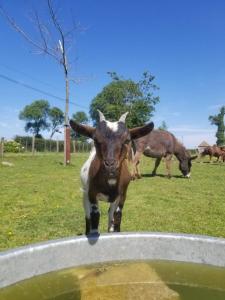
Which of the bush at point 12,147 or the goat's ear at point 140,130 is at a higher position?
the bush at point 12,147

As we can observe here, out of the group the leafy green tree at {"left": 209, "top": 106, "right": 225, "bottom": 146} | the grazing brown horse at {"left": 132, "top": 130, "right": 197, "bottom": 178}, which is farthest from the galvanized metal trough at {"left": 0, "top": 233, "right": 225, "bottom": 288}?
the leafy green tree at {"left": 209, "top": 106, "right": 225, "bottom": 146}

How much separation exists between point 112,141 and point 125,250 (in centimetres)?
124

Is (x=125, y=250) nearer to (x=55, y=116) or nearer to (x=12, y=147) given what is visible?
(x=12, y=147)

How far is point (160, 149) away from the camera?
18203 mm

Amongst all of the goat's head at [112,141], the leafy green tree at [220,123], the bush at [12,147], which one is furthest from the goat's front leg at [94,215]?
the leafy green tree at [220,123]

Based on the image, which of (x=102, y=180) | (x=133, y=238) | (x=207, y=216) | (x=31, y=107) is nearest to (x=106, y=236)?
(x=133, y=238)

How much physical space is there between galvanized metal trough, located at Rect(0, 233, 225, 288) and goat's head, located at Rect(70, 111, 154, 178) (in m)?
0.77

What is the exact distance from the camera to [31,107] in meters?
136

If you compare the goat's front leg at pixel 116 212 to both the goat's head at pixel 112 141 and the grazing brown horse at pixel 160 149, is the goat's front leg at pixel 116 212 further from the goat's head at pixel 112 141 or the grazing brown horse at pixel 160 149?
the grazing brown horse at pixel 160 149

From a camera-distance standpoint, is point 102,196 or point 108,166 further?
point 102,196

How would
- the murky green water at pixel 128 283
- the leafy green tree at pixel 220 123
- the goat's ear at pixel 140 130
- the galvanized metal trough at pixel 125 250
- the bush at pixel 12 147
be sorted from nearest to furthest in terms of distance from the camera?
1. the murky green water at pixel 128 283
2. the galvanized metal trough at pixel 125 250
3. the goat's ear at pixel 140 130
4. the bush at pixel 12 147
5. the leafy green tree at pixel 220 123

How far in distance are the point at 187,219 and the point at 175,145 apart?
1071 cm

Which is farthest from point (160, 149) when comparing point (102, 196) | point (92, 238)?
point (92, 238)

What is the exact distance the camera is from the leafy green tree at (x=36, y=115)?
135m
